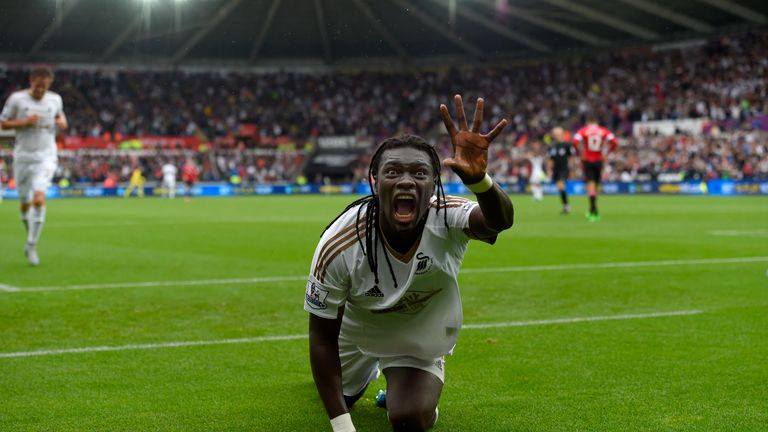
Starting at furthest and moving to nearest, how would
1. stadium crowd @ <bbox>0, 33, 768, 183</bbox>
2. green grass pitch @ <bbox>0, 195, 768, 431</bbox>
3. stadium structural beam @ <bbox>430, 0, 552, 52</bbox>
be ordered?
stadium structural beam @ <bbox>430, 0, 552, 52</bbox> < stadium crowd @ <bbox>0, 33, 768, 183</bbox> < green grass pitch @ <bbox>0, 195, 768, 431</bbox>

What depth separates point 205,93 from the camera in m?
64.1

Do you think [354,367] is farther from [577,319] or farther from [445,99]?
[445,99]

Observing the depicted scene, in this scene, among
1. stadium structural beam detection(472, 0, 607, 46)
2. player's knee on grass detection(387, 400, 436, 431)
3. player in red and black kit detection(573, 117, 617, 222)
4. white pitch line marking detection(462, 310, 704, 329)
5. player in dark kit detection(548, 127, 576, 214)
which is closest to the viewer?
player's knee on grass detection(387, 400, 436, 431)

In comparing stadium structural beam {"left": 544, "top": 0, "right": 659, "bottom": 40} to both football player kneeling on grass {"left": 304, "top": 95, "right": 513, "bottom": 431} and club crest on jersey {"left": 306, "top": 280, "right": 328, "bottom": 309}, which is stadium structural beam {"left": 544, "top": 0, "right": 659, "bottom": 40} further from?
club crest on jersey {"left": 306, "top": 280, "right": 328, "bottom": 309}

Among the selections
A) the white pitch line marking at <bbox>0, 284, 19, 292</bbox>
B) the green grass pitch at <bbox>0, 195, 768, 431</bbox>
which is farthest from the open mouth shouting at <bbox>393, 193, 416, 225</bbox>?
the white pitch line marking at <bbox>0, 284, 19, 292</bbox>

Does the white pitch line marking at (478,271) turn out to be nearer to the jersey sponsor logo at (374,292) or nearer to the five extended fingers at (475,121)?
the jersey sponsor logo at (374,292)

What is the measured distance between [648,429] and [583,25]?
5407cm

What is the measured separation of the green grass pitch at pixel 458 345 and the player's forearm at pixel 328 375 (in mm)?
413

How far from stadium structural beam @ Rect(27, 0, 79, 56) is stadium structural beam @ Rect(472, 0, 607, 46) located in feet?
78.0

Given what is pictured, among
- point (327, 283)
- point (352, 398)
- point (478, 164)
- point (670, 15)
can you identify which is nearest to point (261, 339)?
point (352, 398)

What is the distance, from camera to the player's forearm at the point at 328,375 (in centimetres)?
410

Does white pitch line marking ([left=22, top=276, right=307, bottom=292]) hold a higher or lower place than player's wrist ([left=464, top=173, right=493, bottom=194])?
lower

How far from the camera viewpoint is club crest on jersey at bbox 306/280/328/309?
4.18 meters

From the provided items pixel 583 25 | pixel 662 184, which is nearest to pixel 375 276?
pixel 662 184
